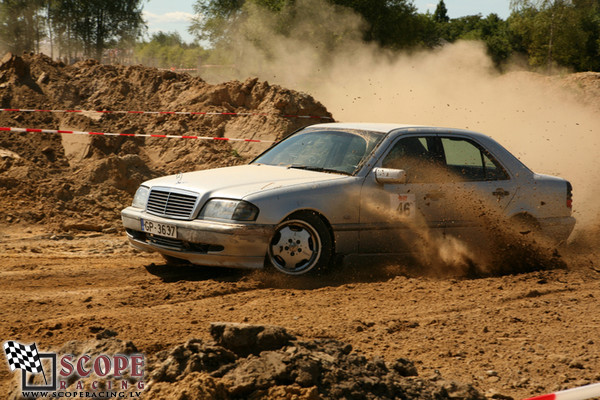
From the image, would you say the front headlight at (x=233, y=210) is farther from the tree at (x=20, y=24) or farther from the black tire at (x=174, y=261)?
the tree at (x=20, y=24)

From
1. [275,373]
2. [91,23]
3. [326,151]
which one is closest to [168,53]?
[91,23]

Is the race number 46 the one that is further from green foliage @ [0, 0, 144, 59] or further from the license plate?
green foliage @ [0, 0, 144, 59]

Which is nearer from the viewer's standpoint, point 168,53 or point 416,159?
point 416,159

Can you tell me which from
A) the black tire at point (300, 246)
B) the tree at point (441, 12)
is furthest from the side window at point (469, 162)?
the tree at point (441, 12)

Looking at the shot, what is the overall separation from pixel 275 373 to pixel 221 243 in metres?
3.30

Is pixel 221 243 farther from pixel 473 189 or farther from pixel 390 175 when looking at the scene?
pixel 473 189

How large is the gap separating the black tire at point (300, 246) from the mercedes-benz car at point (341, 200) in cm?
1

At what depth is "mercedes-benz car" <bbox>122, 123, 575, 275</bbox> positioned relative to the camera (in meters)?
7.32

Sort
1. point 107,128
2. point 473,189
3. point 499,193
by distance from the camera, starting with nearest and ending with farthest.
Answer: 1. point 473,189
2. point 499,193
3. point 107,128

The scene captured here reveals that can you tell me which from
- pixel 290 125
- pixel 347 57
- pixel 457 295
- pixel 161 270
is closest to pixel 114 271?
pixel 161 270

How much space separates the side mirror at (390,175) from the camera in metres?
7.76

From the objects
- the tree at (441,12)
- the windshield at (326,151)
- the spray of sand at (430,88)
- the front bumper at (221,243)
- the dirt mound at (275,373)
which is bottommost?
the dirt mound at (275,373)

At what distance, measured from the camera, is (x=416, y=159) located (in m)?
8.34

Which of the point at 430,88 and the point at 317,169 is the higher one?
the point at 430,88
